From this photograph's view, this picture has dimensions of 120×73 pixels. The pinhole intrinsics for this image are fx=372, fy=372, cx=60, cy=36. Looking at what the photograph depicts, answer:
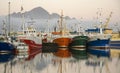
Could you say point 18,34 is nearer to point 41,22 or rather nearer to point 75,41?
point 41,22

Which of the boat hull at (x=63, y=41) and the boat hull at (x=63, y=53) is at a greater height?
the boat hull at (x=63, y=41)

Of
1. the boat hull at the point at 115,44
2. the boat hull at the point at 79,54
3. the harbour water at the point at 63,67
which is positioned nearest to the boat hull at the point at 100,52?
the boat hull at the point at 79,54

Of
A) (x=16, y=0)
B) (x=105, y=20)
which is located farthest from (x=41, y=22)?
(x=105, y=20)

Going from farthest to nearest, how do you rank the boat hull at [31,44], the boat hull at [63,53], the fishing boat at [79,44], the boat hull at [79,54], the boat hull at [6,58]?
the fishing boat at [79,44]
the boat hull at [31,44]
the boat hull at [63,53]
the boat hull at [79,54]
the boat hull at [6,58]

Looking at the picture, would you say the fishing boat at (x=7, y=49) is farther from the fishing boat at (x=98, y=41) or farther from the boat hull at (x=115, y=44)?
the boat hull at (x=115, y=44)

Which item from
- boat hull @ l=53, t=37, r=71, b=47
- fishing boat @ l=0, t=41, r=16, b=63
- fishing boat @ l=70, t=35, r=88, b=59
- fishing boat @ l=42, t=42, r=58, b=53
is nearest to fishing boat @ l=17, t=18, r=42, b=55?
fishing boat @ l=42, t=42, r=58, b=53

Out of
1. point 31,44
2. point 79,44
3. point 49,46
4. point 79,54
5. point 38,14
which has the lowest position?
point 79,54

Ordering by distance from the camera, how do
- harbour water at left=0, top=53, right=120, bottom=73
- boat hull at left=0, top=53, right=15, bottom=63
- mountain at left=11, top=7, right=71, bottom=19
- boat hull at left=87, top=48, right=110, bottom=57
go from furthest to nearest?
1. mountain at left=11, top=7, right=71, bottom=19
2. boat hull at left=87, top=48, right=110, bottom=57
3. boat hull at left=0, top=53, right=15, bottom=63
4. harbour water at left=0, top=53, right=120, bottom=73

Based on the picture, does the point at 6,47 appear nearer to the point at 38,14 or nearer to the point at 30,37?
the point at 30,37

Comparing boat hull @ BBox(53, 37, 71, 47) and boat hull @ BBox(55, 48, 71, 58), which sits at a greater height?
boat hull @ BBox(53, 37, 71, 47)

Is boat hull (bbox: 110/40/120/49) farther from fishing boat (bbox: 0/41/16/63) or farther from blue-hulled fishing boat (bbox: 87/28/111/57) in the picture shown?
fishing boat (bbox: 0/41/16/63)

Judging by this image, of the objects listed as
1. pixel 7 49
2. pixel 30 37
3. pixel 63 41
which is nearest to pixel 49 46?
pixel 63 41

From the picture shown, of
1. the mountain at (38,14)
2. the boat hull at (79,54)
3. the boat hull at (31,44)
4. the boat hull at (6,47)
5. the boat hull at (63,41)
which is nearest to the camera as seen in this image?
the boat hull at (79,54)

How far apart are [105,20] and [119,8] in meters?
1.44
